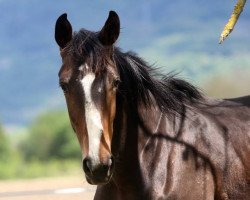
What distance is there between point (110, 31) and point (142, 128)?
743 mm

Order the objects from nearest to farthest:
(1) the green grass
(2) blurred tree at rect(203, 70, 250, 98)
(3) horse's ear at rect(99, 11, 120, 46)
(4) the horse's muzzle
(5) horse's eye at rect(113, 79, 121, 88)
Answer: (4) the horse's muzzle, (5) horse's eye at rect(113, 79, 121, 88), (3) horse's ear at rect(99, 11, 120, 46), (2) blurred tree at rect(203, 70, 250, 98), (1) the green grass

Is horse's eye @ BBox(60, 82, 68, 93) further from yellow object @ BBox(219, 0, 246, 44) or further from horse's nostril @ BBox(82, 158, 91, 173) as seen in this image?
yellow object @ BBox(219, 0, 246, 44)

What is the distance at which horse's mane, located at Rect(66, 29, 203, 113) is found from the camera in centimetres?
386

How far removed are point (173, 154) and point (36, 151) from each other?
67.8ft

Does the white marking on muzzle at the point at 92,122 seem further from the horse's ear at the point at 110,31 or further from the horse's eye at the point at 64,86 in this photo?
the horse's ear at the point at 110,31

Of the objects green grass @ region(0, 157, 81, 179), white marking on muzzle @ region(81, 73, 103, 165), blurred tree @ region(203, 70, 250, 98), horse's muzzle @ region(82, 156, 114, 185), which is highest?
white marking on muzzle @ region(81, 73, 103, 165)

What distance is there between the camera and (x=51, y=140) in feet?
85.9

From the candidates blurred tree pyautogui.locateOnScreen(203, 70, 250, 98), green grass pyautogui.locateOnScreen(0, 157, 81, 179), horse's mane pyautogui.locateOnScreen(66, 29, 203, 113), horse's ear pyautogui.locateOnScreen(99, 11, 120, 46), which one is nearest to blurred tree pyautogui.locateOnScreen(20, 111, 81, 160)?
green grass pyautogui.locateOnScreen(0, 157, 81, 179)

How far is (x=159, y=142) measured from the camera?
13.9 ft

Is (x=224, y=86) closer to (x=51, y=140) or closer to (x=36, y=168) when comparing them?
(x=36, y=168)

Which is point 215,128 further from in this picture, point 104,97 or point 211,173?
point 104,97

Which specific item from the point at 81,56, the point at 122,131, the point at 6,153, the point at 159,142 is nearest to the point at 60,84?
the point at 81,56

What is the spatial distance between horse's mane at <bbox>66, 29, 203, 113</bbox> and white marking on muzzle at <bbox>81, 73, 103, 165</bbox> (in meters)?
0.13

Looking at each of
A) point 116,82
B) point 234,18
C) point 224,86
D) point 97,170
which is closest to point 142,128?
point 116,82
